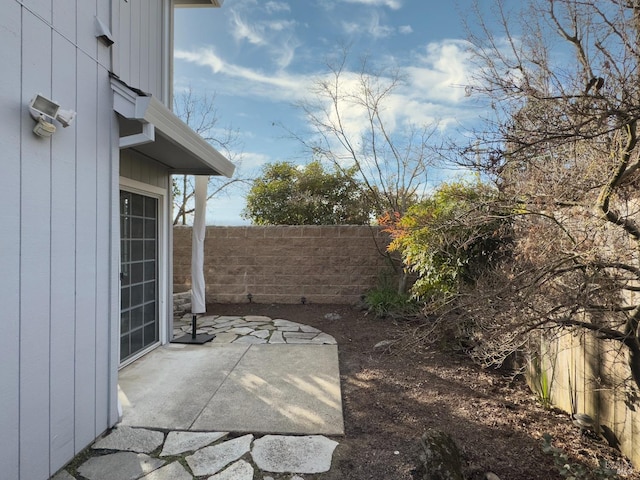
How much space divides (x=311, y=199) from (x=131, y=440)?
26.2 feet

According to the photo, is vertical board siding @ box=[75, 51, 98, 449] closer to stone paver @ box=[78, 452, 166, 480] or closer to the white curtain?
stone paver @ box=[78, 452, 166, 480]

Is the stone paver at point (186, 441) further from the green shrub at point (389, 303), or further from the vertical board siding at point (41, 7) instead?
the green shrub at point (389, 303)

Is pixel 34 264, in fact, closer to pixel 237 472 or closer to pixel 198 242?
pixel 237 472

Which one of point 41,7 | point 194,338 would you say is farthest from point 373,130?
point 41,7

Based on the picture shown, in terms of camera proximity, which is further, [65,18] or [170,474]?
[65,18]

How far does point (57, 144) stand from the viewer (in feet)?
7.76

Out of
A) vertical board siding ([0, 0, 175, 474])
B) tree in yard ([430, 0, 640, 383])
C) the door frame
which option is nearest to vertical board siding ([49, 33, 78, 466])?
vertical board siding ([0, 0, 175, 474])

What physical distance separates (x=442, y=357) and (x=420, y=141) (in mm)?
4856

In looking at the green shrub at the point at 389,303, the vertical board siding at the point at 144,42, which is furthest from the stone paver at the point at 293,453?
the green shrub at the point at 389,303

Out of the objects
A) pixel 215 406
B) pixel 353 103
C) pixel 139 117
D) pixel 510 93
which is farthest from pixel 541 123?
pixel 353 103

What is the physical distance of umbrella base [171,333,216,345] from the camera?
521 centimetres

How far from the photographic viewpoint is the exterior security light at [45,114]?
214 cm

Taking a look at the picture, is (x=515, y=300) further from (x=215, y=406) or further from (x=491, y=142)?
(x=215, y=406)

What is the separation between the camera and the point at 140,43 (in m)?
3.73
